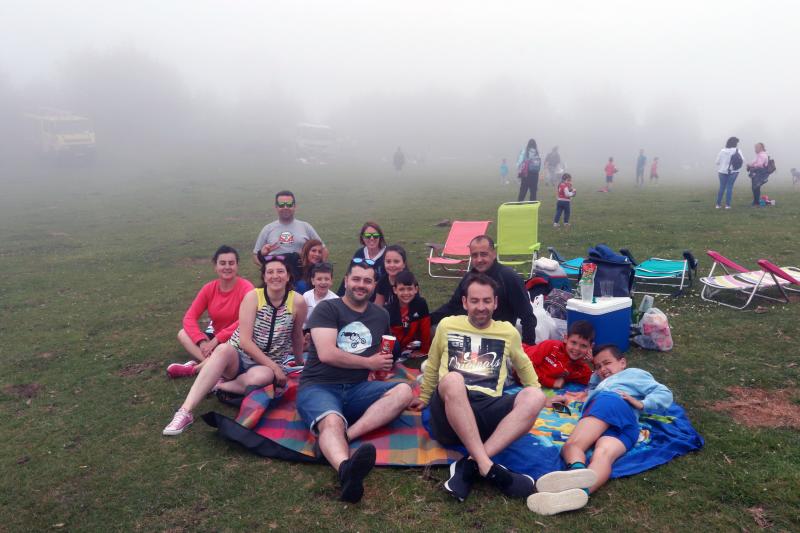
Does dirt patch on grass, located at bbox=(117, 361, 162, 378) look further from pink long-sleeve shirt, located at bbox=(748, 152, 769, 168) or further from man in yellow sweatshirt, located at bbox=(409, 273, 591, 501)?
pink long-sleeve shirt, located at bbox=(748, 152, 769, 168)

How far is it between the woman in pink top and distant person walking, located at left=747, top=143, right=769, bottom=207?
13.8 meters

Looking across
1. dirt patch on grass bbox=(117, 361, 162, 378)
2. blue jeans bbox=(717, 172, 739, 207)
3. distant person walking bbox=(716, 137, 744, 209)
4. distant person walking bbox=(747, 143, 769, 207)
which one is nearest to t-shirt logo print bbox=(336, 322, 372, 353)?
dirt patch on grass bbox=(117, 361, 162, 378)

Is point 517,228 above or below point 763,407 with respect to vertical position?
above

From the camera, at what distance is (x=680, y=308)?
7.20 meters

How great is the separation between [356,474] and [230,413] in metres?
1.85

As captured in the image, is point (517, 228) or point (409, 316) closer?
point (409, 316)

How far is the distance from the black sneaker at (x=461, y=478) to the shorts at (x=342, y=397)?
0.90 meters

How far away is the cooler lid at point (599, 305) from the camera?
568cm

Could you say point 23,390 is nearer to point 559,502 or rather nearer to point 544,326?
point 559,502

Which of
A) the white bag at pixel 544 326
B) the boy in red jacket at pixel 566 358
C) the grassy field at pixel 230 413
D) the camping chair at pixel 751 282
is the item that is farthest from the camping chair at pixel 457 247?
the boy in red jacket at pixel 566 358

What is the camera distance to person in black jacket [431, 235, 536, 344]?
5.50 meters

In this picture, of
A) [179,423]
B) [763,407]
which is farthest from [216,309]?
[763,407]

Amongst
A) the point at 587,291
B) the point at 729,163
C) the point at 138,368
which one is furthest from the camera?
the point at 729,163

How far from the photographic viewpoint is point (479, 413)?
3.94m
